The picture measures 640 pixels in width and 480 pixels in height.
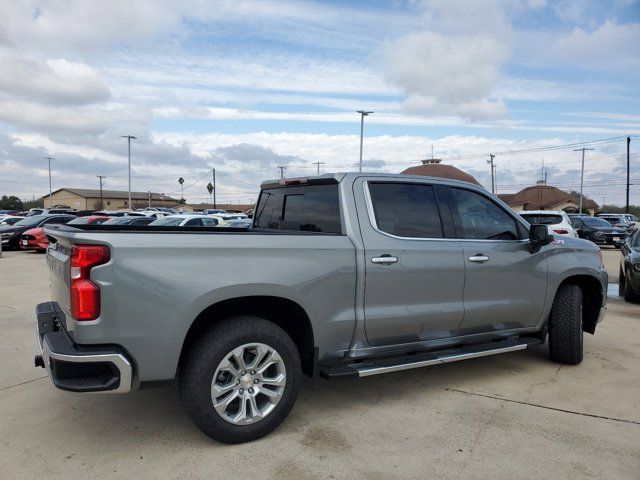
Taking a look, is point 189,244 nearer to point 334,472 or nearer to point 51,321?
point 51,321

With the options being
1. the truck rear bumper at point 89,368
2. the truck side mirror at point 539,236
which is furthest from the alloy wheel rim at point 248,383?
the truck side mirror at point 539,236

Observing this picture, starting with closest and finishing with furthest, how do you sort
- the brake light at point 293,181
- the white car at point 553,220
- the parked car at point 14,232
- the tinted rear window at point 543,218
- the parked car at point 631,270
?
the brake light at point 293,181, the parked car at point 631,270, the white car at point 553,220, the tinted rear window at point 543,218, the parked car at point 14,232

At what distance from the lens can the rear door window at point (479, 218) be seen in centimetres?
454

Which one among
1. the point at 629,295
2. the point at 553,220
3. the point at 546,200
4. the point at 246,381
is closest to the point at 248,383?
the point at 246,381

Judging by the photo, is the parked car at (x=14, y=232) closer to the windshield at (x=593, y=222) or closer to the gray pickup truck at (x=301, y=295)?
the gray pickup truck at (x=301, y=295)

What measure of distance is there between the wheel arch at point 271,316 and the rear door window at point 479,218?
1.65 meters

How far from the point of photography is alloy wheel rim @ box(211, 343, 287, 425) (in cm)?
332

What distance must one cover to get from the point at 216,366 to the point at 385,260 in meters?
1.47

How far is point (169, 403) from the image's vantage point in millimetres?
4223

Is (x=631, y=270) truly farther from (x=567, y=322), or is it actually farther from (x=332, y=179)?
(x=332, y=179)

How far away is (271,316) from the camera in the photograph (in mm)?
3736

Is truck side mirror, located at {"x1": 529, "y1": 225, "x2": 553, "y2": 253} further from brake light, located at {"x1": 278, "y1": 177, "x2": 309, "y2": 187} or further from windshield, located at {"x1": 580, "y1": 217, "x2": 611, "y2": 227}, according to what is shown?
windshield, located at {"x1": 580, "y1": 217, "x2": 611, "y2": 227}

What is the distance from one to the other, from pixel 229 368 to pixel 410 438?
1.36 metres

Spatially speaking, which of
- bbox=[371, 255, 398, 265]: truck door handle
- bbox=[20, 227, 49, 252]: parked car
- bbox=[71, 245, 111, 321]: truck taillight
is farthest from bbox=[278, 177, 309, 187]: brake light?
bbox=[20, 227, 49, 252]: parked car
